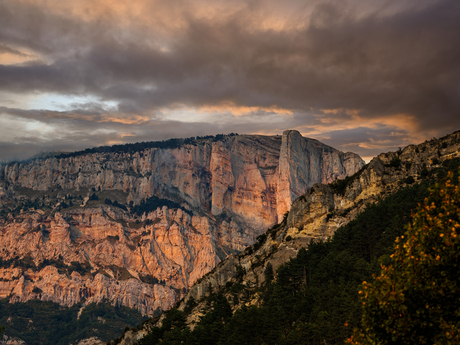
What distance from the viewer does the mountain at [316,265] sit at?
254 ft

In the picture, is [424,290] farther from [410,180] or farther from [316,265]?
[410,180]

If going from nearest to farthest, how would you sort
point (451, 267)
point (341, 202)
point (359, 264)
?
point (451, 267) < point (359, 264) < point (341, 202)

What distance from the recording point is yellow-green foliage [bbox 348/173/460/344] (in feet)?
84.2

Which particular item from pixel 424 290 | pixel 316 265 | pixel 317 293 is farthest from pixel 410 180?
pixel 424 290

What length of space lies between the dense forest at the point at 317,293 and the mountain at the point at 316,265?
219 mm

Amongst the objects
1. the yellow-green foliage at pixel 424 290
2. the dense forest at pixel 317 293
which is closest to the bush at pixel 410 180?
the dense forest at pixel 317 293

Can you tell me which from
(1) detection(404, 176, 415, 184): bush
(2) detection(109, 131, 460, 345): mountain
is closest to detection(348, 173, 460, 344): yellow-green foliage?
(2) detection(109, 131, 460, 345): mountain

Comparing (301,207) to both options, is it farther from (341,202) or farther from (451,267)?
(451,267)

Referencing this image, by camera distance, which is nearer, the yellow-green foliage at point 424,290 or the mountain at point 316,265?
the yellow-green foliage at point 424,290

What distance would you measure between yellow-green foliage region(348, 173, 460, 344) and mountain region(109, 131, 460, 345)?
33.8 metres

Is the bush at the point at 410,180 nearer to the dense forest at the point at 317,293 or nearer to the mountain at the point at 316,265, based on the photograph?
the mountain at the point at 316,265

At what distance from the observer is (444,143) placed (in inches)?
4924

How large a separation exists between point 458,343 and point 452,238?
5591 millimetres

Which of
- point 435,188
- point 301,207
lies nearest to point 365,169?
point 301,207
